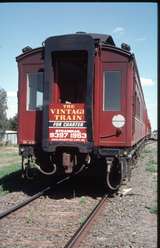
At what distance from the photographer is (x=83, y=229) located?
6.93 m

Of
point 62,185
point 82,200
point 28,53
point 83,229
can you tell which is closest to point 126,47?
point 28,53

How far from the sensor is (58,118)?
33.5ft

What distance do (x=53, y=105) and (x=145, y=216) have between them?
133 inches

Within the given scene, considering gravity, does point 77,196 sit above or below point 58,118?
below

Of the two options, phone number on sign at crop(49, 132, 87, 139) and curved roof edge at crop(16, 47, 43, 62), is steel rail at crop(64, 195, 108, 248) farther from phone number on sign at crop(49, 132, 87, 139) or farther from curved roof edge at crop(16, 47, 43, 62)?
curved roof edge at crop(16, 47, 43, 62)

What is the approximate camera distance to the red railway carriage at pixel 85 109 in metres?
10.1

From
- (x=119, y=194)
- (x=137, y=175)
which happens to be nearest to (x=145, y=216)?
(x=119, y=194)

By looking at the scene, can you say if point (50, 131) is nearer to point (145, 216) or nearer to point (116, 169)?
point (116, 169)

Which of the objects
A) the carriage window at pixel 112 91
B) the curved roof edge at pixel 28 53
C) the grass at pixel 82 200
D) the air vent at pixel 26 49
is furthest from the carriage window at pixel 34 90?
the grass at pixel 82 200

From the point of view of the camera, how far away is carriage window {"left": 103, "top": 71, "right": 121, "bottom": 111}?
408 inches

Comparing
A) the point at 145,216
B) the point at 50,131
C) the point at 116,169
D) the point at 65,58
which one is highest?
the point at 65,58

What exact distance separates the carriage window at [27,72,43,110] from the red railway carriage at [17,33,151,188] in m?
0.08

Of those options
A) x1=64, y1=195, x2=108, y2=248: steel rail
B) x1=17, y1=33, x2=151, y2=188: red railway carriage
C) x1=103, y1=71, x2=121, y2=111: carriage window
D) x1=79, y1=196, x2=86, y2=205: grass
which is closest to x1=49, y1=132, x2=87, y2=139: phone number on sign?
x1=17, y1=33, x2=151, y2=188: red railway carriage

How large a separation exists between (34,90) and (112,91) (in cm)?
197
